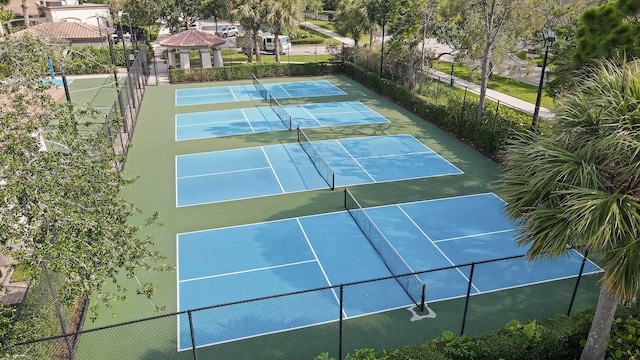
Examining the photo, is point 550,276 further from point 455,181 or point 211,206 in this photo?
point 211,206

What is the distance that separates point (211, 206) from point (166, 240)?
245 centimetres

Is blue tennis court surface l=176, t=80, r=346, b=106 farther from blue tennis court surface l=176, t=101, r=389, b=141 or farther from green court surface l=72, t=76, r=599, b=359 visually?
blue tennis court surface l=176, t=101, r=389, b=141

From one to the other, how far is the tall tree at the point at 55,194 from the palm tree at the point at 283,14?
98.1 feet

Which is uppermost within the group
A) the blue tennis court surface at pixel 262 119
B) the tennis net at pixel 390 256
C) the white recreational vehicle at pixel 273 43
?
the white recreational vehicle at pixel 273 43

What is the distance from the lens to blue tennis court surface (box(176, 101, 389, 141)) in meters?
24.4

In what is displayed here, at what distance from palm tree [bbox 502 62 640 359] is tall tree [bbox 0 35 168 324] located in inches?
239

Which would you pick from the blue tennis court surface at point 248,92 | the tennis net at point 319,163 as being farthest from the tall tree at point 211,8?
the tennis net at point 319,163

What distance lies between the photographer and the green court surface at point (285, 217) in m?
10.4

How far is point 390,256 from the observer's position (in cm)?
1298

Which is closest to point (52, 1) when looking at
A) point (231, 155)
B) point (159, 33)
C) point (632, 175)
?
point (159, 33)

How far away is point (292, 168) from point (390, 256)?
7603 mm

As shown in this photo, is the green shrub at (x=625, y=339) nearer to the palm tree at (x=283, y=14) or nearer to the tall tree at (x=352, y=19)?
the palm tree at (x=283, y=14)

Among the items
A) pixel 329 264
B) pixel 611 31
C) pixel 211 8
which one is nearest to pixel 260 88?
pixel 211 8

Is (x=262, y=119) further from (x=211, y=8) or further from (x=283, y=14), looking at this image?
(x=211, y=8)
